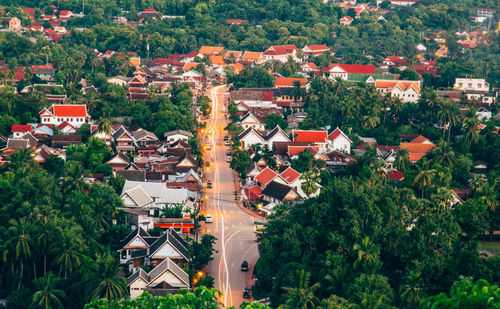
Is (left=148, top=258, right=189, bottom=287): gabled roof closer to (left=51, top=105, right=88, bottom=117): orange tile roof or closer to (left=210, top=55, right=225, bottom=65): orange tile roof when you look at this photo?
(left=51, top=105, right=88, bottom=117): orange tile roof

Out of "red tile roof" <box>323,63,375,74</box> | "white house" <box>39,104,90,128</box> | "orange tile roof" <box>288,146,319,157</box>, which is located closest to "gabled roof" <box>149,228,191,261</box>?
"orange tile roof" <box>288,146,319,157</box>

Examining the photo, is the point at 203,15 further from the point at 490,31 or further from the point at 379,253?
the point at 379,253

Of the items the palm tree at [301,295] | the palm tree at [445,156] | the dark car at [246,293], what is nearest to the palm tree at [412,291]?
the palm tree at [301,295]

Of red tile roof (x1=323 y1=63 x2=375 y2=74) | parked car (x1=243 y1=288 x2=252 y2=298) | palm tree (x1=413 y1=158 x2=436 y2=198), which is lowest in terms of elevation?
red tile roof (x1=323 y1=63 x2=375 y2=74)

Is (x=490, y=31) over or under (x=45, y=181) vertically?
→ under

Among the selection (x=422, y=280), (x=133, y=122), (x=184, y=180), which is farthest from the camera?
(x=133, y=122)

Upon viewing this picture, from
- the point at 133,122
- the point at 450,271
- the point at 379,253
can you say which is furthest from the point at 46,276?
the point at 133,122
